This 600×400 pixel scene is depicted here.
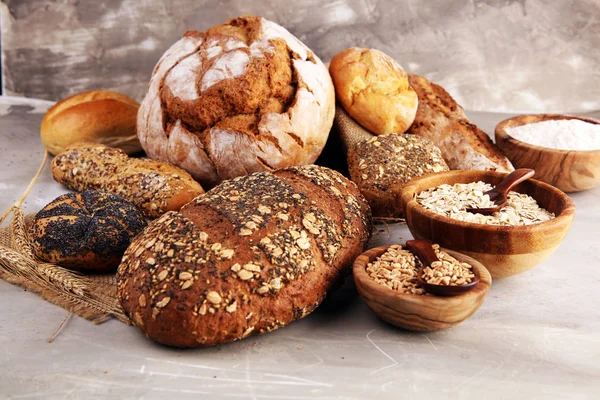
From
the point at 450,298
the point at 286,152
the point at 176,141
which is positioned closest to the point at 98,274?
the point at 176,141

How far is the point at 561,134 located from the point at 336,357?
1.79m

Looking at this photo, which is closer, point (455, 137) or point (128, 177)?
point (128, 177)

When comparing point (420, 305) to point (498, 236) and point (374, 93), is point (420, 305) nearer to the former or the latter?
point (498, 236)

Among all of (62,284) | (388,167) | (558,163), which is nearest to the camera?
(62,284)

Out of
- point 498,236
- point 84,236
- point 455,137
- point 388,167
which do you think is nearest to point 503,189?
point 498,236

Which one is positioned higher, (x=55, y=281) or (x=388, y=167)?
(x=388, y=167)

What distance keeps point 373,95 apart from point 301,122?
414mm

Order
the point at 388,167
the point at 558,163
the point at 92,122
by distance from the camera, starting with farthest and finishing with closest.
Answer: the point at 92,122 → the point at 558,163 → the point at 388,167

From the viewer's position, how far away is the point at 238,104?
2.67 metres

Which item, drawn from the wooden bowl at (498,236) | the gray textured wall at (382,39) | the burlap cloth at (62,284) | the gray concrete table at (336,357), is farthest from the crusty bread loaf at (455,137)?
the burlap cloth at (62,284)

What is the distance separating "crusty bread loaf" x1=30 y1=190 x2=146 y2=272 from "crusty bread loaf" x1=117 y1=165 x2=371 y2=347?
0.94 ft

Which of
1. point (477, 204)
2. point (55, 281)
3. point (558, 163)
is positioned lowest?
point (55, 281)

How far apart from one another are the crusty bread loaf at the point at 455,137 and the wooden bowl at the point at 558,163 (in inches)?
2.3

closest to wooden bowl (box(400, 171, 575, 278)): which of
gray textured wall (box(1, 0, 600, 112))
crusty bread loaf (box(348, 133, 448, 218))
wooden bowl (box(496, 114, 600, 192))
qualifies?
crusty bread loaf (box(348, 133, 448, 218))
